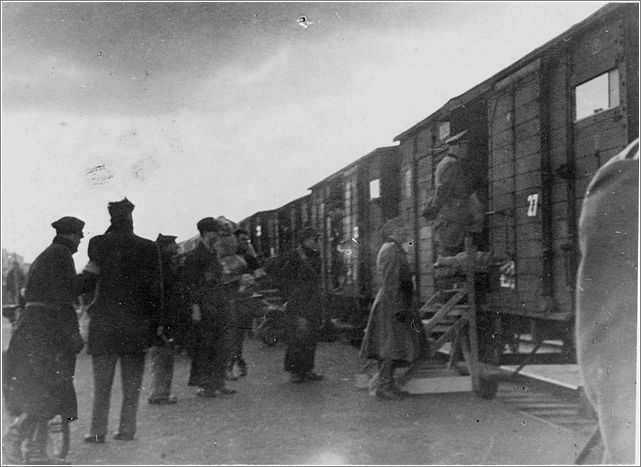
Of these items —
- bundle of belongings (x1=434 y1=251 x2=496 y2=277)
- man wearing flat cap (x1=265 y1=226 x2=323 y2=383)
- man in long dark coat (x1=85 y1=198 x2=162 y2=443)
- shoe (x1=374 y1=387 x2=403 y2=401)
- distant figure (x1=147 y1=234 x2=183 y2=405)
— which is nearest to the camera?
man in long dark coat (x1=85 y1=198 x2=162 y2=443)

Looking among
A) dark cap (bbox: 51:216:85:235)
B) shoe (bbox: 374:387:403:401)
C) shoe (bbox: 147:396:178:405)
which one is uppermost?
dark cap (bbox: 51:216:85:235)

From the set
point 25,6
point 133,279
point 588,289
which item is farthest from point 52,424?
point 588,289

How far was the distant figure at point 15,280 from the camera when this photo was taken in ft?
16.7

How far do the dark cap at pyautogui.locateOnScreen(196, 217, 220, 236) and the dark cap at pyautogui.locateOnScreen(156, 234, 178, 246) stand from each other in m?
0.40

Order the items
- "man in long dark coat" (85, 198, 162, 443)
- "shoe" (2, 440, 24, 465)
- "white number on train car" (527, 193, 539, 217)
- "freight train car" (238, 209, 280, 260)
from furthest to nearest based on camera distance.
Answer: "freight train car" (238, 209, 280, 260), "white number on train car" (527, 193, 539, 217), "man in long dark coat" (85, 198, 162, 443), "shoe" (2, 440, 24, 465)

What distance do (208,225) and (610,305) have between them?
16.8 ft

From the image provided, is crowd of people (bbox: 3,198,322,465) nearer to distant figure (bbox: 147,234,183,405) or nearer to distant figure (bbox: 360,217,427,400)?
distant figure (bbox: 147,234,183,405)

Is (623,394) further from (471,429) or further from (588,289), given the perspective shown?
(471,429)

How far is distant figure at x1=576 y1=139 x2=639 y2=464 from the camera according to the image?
7.07 ft

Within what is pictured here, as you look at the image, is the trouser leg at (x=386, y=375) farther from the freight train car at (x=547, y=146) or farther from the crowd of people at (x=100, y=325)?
the crowd of people at (x=100, y=325)

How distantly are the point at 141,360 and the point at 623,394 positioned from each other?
3927 millimetres

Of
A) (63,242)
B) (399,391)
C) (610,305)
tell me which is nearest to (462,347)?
(399,391)

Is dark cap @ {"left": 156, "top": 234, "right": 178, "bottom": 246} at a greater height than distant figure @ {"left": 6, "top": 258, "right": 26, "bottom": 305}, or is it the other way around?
dark cap @ {"left": 156, "top": 234, "right": 178, "bottom": 246}

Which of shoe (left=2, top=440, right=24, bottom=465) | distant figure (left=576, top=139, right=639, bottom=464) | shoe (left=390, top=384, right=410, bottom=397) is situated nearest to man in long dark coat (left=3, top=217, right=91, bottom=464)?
shoe (left=2, top=440, right=24, bottom=465)
